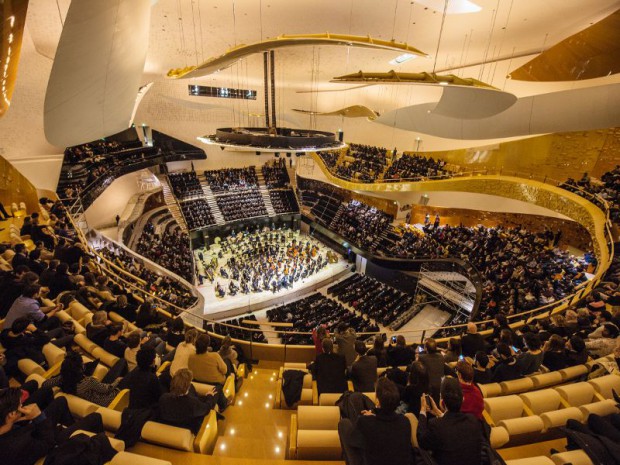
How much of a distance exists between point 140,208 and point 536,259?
59.6 ft

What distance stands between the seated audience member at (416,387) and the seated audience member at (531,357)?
1566 mm

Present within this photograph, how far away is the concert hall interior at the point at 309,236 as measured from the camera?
2.59 meters

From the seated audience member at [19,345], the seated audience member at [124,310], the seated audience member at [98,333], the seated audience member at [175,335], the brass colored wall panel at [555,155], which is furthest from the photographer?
the brass colored wall panel at [555,155]

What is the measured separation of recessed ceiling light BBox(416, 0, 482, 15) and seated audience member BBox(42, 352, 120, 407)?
31.0 ft

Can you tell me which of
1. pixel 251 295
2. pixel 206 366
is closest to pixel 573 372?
pixel 206 366

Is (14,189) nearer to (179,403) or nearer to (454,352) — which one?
(179,403)

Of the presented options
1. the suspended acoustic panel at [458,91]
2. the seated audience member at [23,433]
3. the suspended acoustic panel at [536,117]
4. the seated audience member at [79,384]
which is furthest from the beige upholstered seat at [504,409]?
the suspended acoustic panel at [536,117]

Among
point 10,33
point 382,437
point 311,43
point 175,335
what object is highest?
point 311,43

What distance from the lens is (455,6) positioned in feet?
24.5

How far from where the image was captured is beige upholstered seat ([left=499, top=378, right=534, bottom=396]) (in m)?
3.44

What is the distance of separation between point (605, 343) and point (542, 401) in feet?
5.92

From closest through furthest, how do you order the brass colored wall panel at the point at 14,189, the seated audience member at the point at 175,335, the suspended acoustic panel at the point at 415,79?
the seated audience member at the point at 175,335 < the suspended acoustic panel at the point at 415,79 < the brass colored wall panel at the point at 14,189

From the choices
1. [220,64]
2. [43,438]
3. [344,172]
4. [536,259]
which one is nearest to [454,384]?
[43,438]

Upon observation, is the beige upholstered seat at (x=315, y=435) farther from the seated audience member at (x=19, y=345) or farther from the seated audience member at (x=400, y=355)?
the seated audience member at (x=19, y=345)
